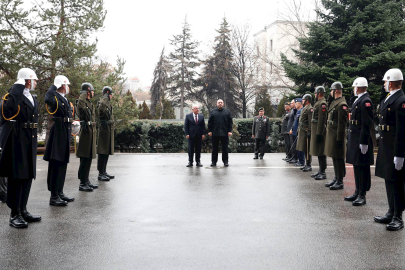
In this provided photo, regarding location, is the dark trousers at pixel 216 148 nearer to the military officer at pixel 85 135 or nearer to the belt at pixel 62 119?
the military officer at pixel 85 135

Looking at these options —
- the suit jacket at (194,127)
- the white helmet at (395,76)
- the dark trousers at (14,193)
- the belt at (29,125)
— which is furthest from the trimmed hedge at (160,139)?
the white helmet at (395,76)

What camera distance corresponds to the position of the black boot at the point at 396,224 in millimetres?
5613

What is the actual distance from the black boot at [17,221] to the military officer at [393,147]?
513cm

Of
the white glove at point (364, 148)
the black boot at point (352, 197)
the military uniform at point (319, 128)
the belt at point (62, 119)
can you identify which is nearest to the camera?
the white glove at point (364, 148)

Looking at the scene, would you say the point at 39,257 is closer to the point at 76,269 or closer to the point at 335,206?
the point at 76,269

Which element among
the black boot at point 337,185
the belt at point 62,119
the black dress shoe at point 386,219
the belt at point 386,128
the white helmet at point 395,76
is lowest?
the black dress shoe at point 386,219

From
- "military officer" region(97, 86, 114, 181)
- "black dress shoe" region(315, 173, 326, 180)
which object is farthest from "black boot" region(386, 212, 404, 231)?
"military officer" region(97, 86, 114, 181)

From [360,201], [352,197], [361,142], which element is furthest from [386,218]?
[352,197]

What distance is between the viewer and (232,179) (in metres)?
10.5

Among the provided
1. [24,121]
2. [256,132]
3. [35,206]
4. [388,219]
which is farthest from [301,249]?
[256,132]

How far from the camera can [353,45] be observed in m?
20.8

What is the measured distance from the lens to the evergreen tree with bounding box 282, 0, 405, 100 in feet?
63.6

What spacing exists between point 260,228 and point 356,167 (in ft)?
8.80

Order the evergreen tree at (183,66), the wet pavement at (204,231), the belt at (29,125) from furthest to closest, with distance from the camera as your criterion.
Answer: the evergreen tree at (183,66)
the belt at (29,125)
the wet pavement at (204,231)
